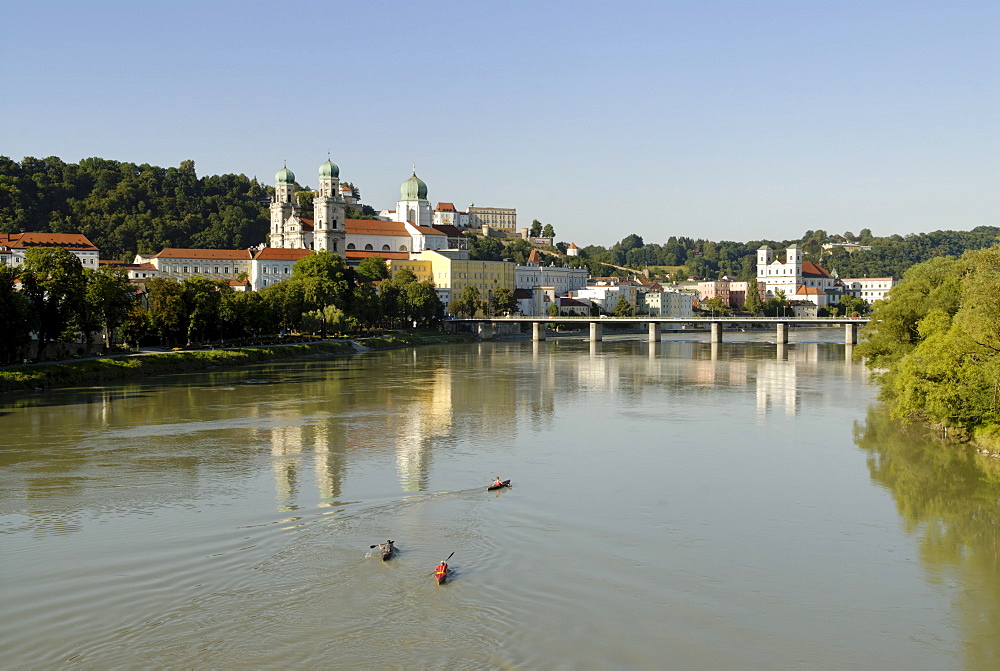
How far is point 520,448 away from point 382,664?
40.4 feet

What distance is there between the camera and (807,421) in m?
26.4

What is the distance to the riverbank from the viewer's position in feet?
104

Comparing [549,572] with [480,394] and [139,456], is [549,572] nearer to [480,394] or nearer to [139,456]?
[139,456]

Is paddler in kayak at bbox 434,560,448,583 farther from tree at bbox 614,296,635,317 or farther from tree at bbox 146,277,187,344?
tree at bbox 614,296,635,317

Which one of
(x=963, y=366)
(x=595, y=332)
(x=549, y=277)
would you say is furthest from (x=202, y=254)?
(x=963, y=366)

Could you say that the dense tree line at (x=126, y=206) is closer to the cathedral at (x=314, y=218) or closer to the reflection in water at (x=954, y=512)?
the cathedral at (x=314, y=218)

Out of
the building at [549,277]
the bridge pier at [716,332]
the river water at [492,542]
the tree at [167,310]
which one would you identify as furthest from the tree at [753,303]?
the river water at [492,542]

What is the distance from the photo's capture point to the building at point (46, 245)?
77963 millimetres

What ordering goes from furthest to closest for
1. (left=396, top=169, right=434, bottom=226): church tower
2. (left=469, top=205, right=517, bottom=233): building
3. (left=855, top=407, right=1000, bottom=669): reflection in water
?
1. (left=469, top=205, right=517, bottom=233): building
2. (left=396, top=169, right=434, bottom=226): church tower
3. (left=855, top=407, right=1000, bottom=669): reflection in water

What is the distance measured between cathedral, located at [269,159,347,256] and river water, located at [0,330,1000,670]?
7210 cm

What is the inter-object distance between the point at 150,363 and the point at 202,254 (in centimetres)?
5729

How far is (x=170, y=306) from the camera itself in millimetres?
43938

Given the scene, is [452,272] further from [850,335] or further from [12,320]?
[12,320]

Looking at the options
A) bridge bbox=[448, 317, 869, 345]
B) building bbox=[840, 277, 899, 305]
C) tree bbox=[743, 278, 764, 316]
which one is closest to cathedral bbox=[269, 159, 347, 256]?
bridge bbox=[448, 317, 869, 345]
